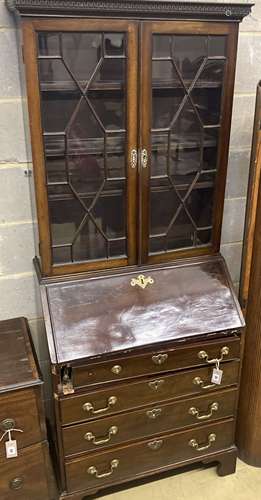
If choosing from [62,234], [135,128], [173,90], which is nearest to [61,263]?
[62,234]

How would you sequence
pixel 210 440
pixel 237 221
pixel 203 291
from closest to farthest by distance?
pixel 203 291 < pixel 210 440 < pixel 237 221

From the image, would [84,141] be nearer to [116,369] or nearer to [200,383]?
[116,369]

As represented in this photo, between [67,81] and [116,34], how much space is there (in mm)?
199

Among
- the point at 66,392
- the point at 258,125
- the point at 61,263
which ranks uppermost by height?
the point at 258,125

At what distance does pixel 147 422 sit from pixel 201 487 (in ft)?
1.41

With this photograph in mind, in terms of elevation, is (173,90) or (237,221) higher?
(173,90)

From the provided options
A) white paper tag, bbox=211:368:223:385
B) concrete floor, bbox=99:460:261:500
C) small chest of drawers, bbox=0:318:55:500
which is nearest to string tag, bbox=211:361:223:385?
white paper tag, bbox=211:368:223:385

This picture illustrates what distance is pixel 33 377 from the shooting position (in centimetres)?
155

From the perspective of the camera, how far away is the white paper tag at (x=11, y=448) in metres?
1.57

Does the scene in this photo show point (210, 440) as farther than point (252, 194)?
Yes

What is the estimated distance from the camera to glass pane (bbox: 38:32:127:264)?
140cm

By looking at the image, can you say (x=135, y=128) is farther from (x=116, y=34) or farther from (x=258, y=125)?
(x=258, y=125)

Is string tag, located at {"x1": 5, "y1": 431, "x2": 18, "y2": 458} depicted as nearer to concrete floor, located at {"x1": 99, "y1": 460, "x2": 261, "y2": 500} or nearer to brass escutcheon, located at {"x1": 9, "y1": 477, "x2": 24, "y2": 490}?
brass escutcheon, located at {"x1": 9, "y1": 477, "x2": 24, "y2": 490}

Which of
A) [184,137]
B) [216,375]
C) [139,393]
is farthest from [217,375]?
[184,137]
